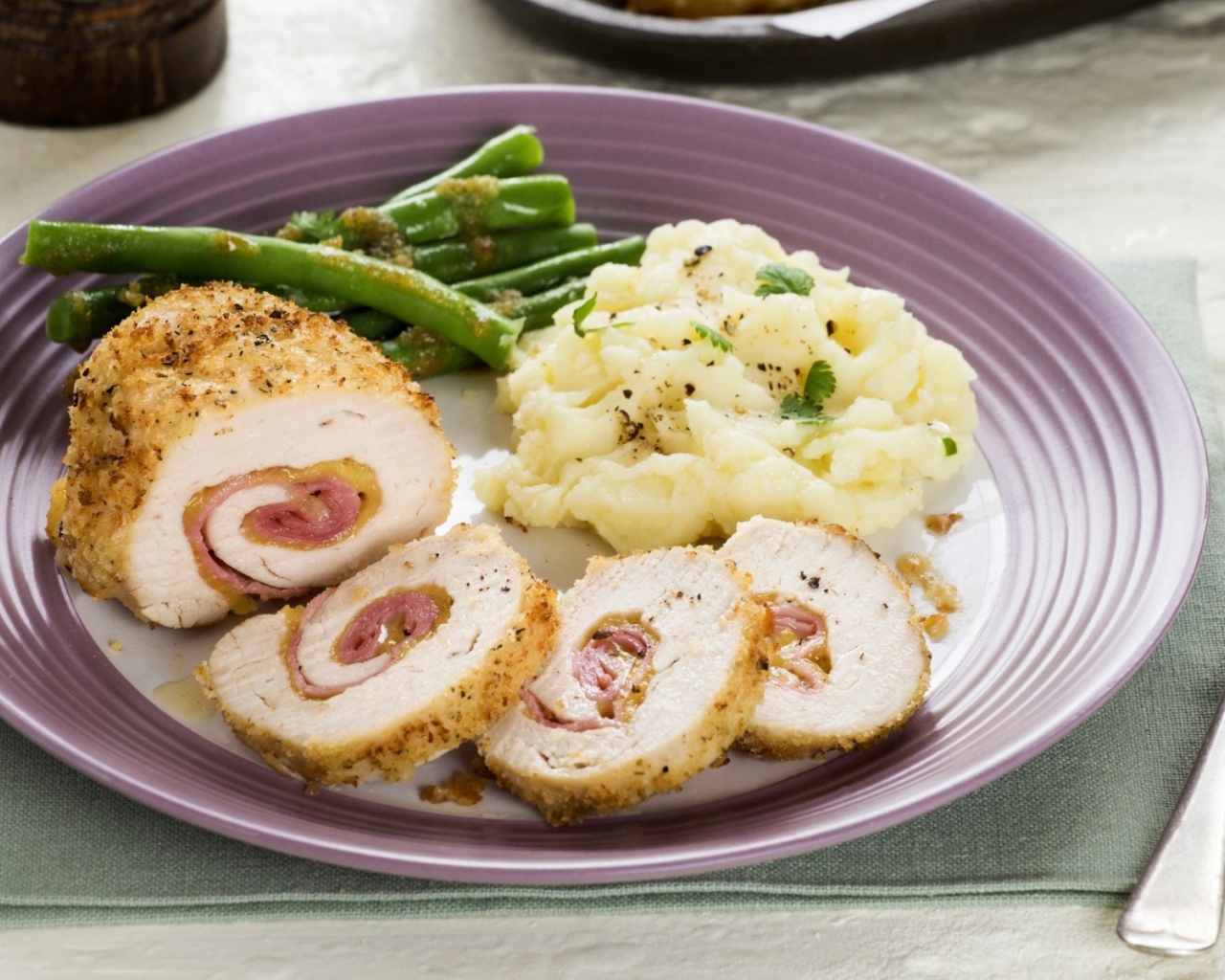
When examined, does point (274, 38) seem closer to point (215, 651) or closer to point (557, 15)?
point (557, 15)

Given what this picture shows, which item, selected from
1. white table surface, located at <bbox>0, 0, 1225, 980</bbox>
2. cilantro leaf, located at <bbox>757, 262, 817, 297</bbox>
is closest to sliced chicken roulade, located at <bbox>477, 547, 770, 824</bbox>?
white table surface, located at <bbox>0, 0, 1225, 980</bbox>

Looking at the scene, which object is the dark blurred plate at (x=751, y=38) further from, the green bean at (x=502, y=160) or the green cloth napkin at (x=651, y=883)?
the green cloth napkin at (x=651, y=883)

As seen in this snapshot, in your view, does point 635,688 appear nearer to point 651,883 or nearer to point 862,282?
point 651,883

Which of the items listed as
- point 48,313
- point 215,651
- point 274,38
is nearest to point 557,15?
point 274,38

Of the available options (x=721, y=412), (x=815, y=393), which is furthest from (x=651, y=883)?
(x=815, y=393)

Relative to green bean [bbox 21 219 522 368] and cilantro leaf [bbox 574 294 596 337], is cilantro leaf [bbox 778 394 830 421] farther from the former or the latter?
green bean [bbox 21 219 522 368]

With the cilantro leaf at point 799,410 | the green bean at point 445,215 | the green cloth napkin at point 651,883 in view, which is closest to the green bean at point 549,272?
the green bean at point 445,215
